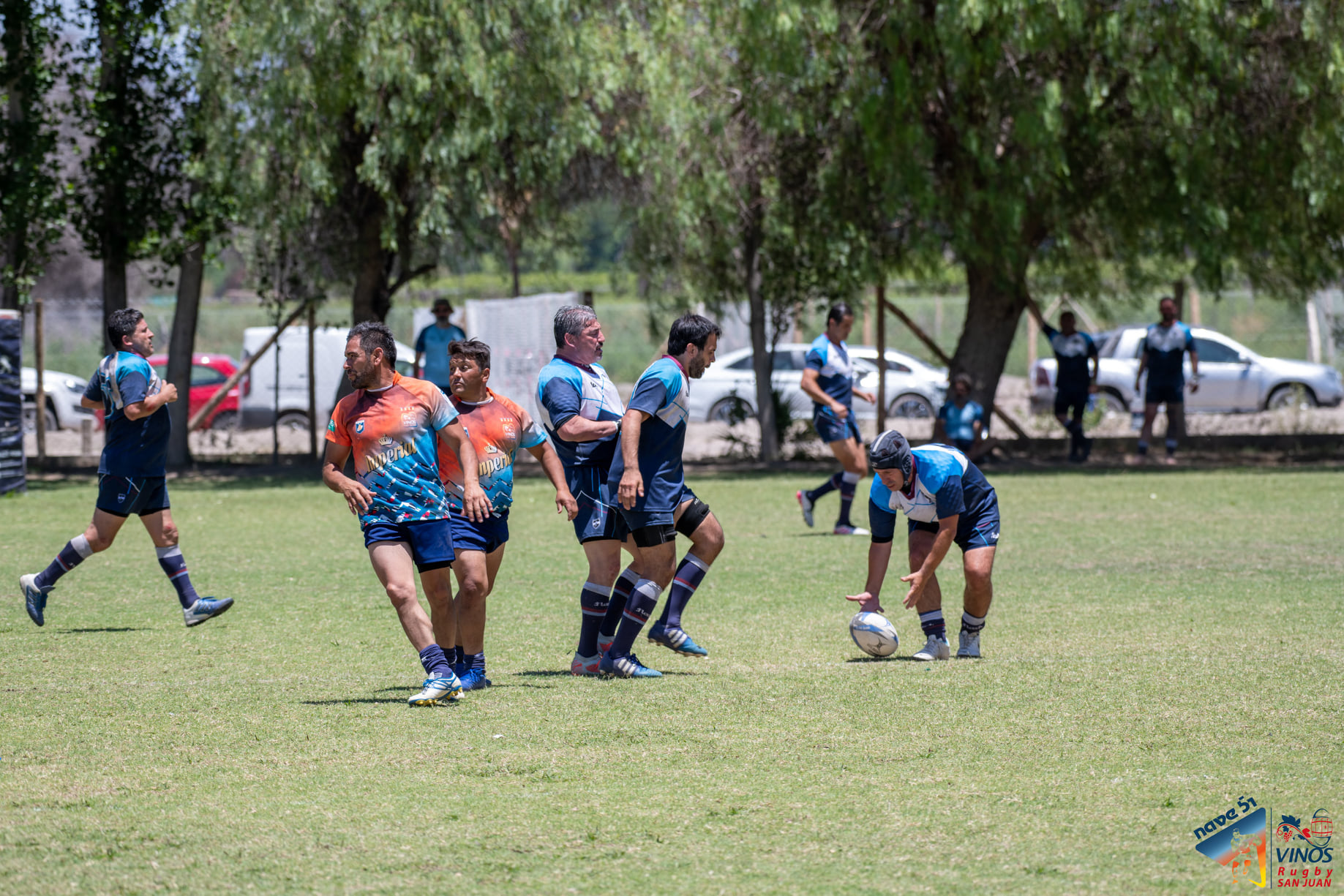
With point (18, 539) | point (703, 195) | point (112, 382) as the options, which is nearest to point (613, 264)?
point (703, 195)

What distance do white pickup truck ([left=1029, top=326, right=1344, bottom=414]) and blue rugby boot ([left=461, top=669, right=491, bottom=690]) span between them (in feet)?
74.8

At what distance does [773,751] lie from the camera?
6137 millimetres

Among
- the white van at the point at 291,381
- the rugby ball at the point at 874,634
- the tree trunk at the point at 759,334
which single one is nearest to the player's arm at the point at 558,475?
the rugby ball at the point at 874,634

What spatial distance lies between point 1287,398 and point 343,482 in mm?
24443

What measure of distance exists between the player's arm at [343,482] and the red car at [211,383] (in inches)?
787

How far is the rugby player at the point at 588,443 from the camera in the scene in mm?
7715

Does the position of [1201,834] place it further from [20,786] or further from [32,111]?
[32,111]

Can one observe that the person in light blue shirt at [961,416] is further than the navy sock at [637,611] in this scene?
Yes

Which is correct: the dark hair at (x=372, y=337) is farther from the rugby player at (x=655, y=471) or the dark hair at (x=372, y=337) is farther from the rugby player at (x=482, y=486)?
the rugby player at (x=655, y=471)

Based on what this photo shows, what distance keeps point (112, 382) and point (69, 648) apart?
1634 mm

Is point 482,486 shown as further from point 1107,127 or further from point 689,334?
point 1107,127

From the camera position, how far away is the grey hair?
25.4 ft

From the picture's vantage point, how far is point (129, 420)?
31.2ft

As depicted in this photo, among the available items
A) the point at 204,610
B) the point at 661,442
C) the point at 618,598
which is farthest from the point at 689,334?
the point at 204,610
